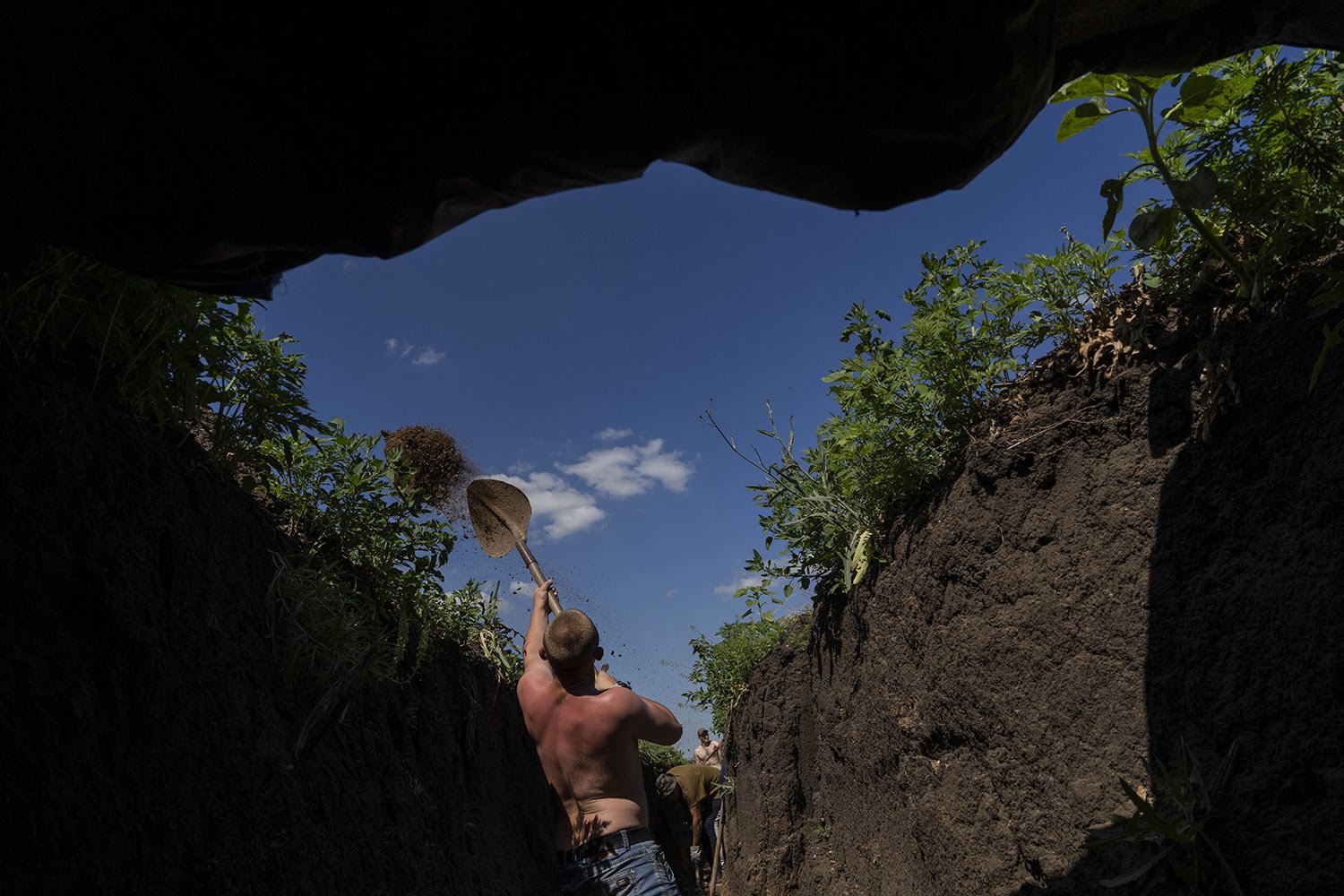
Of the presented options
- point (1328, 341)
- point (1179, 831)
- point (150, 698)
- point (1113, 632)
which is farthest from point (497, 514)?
point (1328, 341)

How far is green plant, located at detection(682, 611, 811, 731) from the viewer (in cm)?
675

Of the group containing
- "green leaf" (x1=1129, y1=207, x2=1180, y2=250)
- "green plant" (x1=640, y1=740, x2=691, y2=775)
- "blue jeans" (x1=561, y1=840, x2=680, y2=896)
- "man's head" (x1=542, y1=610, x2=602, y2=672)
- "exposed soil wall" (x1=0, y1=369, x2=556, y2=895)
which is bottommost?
"blue jeans" (x1=561, y1=840, x2=680, y2=896)

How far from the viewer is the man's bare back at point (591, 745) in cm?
482

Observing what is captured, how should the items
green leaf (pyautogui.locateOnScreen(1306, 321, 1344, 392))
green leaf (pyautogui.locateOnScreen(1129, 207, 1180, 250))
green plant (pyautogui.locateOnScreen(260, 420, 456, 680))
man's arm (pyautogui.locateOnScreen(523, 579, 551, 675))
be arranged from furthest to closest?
man's arm (pyautogui.locateOnScreen(523, 579, 551, 675)) → green plant (pyautogui.locateOnScreen(260, 420, 456, 680)) → green leaf (pyautogui.locateOnScreen(1129, 207, 1180, 250)) → green leaf (pyautogui.locateOnScreen(1306, 321, 1344, 392))

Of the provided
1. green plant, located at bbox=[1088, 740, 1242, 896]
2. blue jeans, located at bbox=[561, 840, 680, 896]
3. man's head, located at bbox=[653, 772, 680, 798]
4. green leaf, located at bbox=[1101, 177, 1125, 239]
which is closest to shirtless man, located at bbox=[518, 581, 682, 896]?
blue jeans, located at bbox=[561, 840, 680, 896]

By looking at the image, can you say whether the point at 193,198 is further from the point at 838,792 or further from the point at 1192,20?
the point at 838,792

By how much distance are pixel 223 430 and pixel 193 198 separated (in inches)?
78.9

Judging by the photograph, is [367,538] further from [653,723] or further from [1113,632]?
[1113,632]

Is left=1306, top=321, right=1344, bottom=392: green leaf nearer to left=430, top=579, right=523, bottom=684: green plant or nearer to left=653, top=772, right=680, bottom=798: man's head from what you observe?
left=430, top=579, right=523, bottom=684: green plant

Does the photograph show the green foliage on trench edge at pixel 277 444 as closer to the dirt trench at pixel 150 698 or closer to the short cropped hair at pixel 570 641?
the dirt trench at pixel 150 698

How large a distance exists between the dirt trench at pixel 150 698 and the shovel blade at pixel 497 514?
3884mm

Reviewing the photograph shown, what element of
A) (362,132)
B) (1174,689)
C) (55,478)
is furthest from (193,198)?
(1174,689)

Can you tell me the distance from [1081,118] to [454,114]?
6.75 feet

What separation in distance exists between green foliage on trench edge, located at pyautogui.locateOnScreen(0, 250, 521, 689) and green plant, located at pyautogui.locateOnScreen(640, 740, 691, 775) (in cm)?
837
